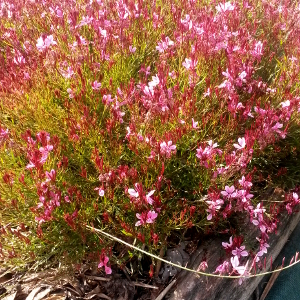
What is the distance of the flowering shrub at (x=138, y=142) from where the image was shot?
6.87 feet

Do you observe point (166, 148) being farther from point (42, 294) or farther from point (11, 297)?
point (11, 297)

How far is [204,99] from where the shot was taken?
273cm

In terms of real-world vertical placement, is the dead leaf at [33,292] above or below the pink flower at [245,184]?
above

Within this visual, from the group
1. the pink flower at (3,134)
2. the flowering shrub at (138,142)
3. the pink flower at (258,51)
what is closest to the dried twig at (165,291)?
the flowering shrub at (138,142)

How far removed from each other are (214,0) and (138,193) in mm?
2948

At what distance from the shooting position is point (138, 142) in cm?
222

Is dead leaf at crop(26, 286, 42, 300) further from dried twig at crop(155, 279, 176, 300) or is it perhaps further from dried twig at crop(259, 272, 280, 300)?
dried twig at crop(259, 272, 280, 300)

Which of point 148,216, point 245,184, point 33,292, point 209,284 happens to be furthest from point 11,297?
point 245,184

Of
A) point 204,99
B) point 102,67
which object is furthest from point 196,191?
point 102,67

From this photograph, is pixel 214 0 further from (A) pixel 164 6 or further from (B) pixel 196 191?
(B) pixel 196 191

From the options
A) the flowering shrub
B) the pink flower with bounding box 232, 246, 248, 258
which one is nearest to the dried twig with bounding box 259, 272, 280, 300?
the flowering shrub

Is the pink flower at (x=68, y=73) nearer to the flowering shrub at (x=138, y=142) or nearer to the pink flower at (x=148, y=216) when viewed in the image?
the flowering shrub at (x=138, y=142)

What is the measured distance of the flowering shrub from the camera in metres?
2.09

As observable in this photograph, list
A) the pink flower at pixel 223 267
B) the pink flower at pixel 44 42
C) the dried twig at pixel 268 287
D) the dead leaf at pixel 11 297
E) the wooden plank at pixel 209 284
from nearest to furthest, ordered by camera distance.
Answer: the pink flower at pixel 223 267 → the wooden plank at pixel 209 284 → the dead leaf at pixel 11 297 → the dried twig at pixel 268 287 → the pink flower at pixel 44 42
